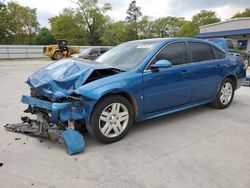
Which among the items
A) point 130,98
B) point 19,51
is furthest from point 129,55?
point 19,51

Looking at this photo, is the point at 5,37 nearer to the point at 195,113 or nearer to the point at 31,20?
the point at 31,20

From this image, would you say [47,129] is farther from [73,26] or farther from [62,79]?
[73,26]

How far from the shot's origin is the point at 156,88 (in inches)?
151

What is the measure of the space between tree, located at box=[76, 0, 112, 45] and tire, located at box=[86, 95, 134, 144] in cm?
4763

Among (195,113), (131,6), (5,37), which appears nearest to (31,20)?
(5,37)

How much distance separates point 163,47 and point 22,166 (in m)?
2.78

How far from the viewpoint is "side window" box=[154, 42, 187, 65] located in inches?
159

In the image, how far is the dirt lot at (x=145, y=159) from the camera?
8.28 ft

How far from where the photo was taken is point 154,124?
4270 mm

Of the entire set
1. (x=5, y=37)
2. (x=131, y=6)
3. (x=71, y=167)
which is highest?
(x=131, y=6)

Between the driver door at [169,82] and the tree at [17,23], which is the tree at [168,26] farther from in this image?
the driver door at [169,82]

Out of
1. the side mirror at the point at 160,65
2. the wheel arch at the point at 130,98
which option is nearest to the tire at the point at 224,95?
the side mirror at the point at 160,65

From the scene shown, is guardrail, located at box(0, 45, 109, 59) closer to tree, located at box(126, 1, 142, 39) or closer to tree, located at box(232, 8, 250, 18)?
tree, located at box(126, 1, 142, 39)

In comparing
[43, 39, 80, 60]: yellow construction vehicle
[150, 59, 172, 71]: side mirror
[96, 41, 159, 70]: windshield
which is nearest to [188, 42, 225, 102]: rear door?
[150, 59, 172, 71]: side mirror
